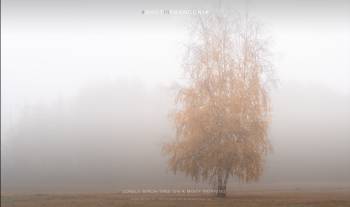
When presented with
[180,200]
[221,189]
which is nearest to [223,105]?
[221,189]

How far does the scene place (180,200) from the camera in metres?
19.6

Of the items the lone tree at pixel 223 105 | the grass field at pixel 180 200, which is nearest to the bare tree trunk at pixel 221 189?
the lone tree at pixel 223 105

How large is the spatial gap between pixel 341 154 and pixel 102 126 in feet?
28.9

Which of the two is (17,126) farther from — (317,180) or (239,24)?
(317,180)

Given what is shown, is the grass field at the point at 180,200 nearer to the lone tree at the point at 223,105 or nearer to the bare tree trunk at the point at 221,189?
the bare tree trunk at the point at 221,189

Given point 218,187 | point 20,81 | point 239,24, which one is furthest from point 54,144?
point 239,24

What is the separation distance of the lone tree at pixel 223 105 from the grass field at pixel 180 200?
35.8 inches

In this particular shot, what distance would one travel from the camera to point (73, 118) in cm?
2219

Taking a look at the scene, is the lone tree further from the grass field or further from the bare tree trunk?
the grass field

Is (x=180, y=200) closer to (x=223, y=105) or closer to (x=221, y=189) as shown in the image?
(x=221, y=189)

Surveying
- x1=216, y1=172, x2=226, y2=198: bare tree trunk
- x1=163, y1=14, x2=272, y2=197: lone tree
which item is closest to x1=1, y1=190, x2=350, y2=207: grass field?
x1=216, y1=172, x2=226, y2=198: bare tree trunk

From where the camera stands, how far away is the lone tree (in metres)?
20.5

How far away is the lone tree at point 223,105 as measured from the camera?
67.2 feet

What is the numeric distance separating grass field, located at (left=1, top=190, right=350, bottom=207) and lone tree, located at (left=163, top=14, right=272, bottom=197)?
91 cm
